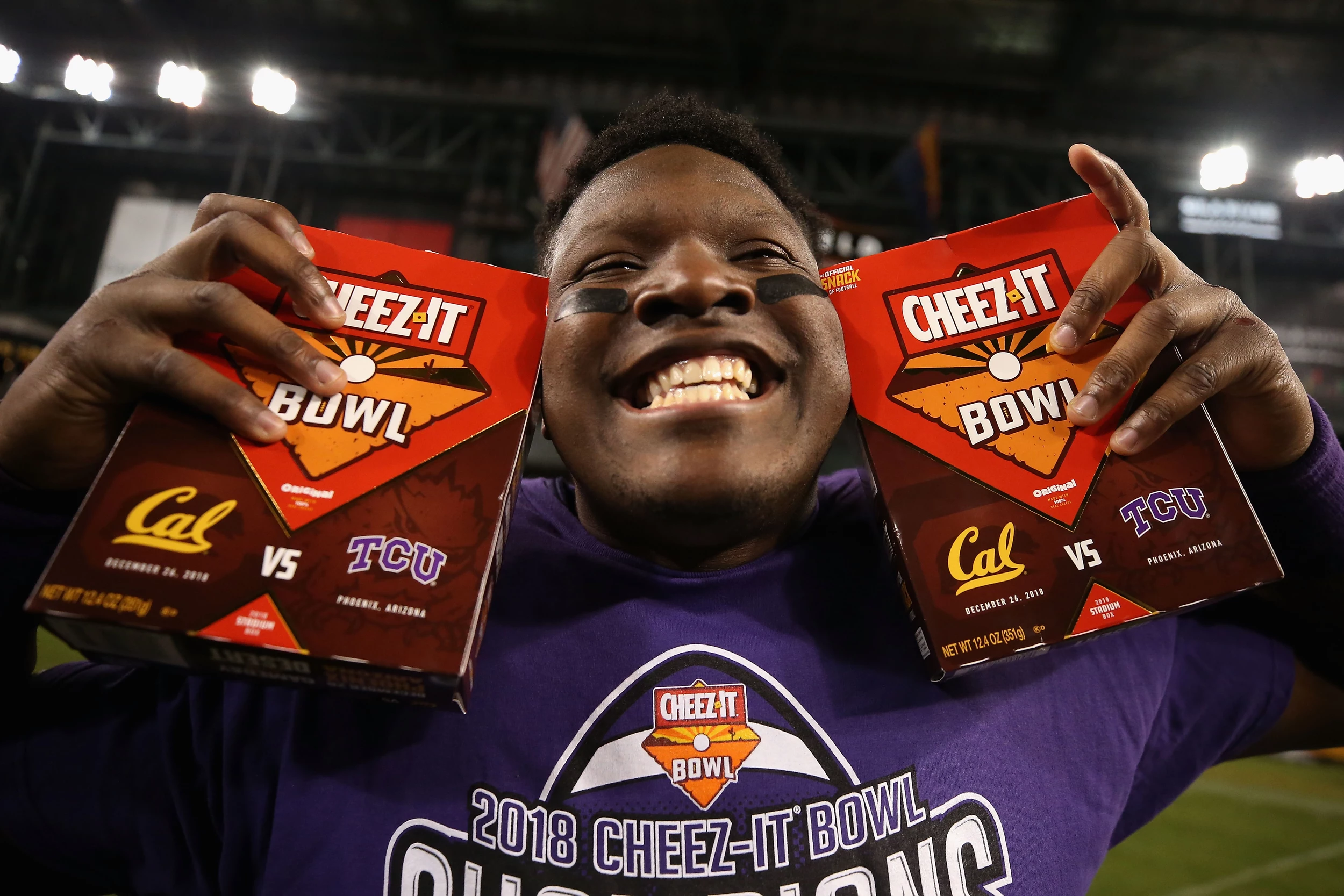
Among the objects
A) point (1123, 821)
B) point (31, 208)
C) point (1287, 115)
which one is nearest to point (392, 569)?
point (1123, 821)

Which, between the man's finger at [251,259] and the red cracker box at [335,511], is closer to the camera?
the red cracker box at [335,511]

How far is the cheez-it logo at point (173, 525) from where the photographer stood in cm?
85

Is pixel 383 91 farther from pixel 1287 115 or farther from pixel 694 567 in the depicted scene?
pixel 1287 115

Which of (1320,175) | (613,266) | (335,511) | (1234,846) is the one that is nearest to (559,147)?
(613,266)

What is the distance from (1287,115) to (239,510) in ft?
40.3

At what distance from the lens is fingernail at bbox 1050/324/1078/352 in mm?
1061

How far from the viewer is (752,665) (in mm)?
1079

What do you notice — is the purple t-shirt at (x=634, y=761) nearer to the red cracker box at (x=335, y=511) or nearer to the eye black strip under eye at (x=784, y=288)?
the red cracker box at (x=335, y=511)

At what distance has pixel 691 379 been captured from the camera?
111 cm

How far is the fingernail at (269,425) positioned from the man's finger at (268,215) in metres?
0.24

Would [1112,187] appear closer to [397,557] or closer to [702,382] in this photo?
[702,382]

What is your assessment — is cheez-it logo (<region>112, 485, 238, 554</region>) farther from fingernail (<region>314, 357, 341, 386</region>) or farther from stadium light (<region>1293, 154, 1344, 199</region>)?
stadium light (<region>1293, 154, 1344, 199</region>)

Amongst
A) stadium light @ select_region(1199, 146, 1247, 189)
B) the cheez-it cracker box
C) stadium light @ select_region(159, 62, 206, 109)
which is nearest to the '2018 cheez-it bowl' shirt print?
the cheez-it cracker box

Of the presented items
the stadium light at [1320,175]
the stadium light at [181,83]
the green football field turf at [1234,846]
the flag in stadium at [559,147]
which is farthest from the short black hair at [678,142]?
the stadium light at [1320,175]
